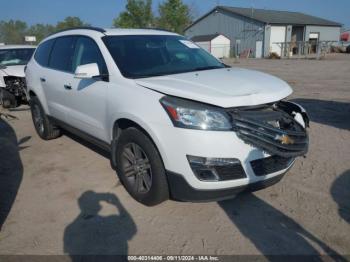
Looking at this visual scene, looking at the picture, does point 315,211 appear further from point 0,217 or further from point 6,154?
point 6,154

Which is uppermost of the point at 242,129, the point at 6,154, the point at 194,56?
the point at 194,56

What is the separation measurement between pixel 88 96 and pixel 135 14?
2043 inches

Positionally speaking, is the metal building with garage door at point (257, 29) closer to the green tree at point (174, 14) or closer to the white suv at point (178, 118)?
the green tree at point (174, 14)

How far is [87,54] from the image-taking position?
14.6ft

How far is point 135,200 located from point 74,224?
71cm

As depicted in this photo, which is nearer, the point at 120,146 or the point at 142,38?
the point at 120,146

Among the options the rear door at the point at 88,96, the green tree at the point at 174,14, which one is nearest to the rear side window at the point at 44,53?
the rear door at the point at 88,96

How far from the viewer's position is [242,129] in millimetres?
3068

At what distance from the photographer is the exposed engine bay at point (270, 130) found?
3072mm

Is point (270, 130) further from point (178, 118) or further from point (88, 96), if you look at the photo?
point (88, 96)

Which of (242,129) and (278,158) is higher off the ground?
(242,129)

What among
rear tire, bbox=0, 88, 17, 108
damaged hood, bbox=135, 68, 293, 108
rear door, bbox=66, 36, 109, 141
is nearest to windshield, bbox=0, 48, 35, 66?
rear tire, bbox=0, 88, 17, 108

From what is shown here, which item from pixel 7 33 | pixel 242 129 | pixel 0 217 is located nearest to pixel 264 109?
pixel 242 129

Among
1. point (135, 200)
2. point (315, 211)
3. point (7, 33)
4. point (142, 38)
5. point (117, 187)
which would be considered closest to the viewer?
point (315, 211)
